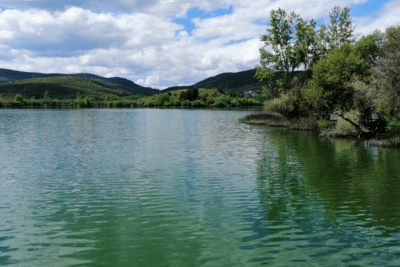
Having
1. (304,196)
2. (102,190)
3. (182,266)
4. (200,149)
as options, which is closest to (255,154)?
(200,149)

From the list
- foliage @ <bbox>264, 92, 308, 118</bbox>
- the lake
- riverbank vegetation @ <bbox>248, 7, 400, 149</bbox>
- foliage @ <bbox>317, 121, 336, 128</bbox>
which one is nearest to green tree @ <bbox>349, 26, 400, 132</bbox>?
riverbank vegetation @ <bbox>248, 7, 400, 149</bbox>

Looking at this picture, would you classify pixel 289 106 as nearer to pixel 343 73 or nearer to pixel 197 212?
pixel 343 73

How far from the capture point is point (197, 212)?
40.1ft

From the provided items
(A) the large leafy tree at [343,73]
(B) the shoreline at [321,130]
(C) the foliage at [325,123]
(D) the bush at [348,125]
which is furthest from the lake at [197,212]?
(C) the foliage at [325,123]

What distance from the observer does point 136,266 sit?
8.02 m

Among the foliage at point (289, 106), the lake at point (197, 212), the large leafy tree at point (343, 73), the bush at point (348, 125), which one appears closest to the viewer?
the lake at point (197, 212)

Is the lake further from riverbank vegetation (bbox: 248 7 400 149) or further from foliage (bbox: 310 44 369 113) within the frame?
foliage (bbox: 310 44 369 113)

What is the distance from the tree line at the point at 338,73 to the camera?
3206cm

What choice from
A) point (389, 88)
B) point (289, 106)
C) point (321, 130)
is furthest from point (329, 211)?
point (289, 106)

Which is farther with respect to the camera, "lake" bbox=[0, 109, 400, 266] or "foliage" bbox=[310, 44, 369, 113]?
"foliage" bbox=[310, 44, 369, 113]

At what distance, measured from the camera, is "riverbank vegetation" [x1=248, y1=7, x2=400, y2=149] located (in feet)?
106

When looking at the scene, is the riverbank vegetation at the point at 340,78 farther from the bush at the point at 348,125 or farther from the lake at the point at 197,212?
the lake at the point at 197,212

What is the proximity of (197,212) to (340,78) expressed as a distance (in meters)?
37.0

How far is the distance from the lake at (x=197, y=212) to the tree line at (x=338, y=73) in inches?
447
